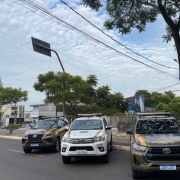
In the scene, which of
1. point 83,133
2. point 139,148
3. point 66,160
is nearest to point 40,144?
point 66,160

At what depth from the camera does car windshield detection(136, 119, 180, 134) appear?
8.41 m

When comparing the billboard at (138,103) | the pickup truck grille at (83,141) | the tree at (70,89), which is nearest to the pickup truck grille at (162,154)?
the pickup truck grille at (83,141)

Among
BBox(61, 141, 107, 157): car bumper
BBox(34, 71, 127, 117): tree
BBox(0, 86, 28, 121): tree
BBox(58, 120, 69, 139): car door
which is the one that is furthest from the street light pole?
BBox(0, 86, 28, 121): tree

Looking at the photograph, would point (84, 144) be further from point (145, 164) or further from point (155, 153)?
point (155, 153)

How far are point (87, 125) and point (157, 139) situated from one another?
14.0ft

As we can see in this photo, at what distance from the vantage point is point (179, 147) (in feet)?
23.3

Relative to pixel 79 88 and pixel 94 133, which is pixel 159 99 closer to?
pixel 79 88

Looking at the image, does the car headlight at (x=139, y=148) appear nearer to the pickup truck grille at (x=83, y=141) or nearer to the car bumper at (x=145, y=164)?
the car bumper at (x=145, y=164)

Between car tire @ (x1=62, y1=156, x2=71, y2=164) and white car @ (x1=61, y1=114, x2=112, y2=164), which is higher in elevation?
white car @ (x1=61, y1=114, x2=112, y2=164)

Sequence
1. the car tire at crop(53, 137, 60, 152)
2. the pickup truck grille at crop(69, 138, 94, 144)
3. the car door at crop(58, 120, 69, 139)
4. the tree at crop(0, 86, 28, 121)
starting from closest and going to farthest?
the pickup truck grille at crop(69, 138, 94, 144) → the car tire at crop(53, 137, 60, 152) → the car door at crop(58, 120, 69, 139) → the tree at crop(0, 86, 28, 121)

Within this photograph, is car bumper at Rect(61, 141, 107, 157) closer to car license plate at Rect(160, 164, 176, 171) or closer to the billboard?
car license plate at Rect(160, 164, 176, 171)

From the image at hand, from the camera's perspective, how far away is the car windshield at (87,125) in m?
11.1

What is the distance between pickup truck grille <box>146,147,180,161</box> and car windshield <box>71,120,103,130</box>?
4134 mm

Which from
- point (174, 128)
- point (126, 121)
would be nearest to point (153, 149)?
point (174, 128)
